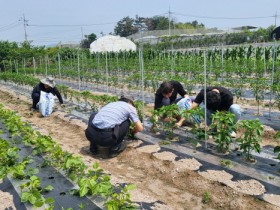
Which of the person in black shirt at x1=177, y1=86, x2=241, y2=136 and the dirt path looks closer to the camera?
the dirt path

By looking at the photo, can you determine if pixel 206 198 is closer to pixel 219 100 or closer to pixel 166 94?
pixel 219 100

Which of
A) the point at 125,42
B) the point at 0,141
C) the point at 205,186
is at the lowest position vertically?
the point at 205,186

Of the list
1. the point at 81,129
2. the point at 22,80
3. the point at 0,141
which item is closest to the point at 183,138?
the point at 81,129

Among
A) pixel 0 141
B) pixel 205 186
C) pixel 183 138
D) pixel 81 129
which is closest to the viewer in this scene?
pixel 205 186

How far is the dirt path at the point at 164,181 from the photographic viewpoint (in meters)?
3.40

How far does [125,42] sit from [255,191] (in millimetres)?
38846

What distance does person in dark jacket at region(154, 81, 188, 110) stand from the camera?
17.8ft

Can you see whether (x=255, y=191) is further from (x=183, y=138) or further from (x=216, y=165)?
(x=183, y=138)

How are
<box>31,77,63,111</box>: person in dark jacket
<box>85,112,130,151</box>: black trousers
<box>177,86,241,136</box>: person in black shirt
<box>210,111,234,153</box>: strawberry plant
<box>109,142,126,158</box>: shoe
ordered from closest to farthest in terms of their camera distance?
<box>210,111,234,153</box>: strawberry plant
<box>85,112,130,151</box>: black trousers
<box>177,86,241,136</box>: person in black shirt
<box>109,142,126,158</box>: shoe
<box>31,77,63,111</box>: person in dark jacket

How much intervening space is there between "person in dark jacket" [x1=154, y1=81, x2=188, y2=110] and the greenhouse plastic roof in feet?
114

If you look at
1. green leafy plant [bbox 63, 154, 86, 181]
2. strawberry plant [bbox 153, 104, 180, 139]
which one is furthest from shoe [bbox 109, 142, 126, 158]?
green leafy plant [bbox 63, 154, 86, 181]

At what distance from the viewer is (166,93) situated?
215 inches

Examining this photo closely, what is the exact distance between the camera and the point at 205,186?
3785 millimetres

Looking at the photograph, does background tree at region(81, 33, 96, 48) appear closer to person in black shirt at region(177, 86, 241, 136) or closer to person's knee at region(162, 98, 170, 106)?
person's knee at region(162, 98, 170, 106)
